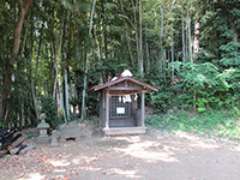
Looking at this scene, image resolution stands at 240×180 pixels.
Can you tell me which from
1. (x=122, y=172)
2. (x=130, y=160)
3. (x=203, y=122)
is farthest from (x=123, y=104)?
(x=122, y=172)

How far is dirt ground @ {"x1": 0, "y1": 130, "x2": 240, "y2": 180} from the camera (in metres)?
4.50

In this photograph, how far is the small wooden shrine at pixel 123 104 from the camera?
290 inches

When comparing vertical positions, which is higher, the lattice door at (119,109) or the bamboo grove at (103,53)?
the bamboo grove at (103,53)

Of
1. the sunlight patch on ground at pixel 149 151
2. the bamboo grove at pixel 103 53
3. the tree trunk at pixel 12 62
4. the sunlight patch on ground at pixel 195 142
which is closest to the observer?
the sunlight patch on ground at pixel 149 151

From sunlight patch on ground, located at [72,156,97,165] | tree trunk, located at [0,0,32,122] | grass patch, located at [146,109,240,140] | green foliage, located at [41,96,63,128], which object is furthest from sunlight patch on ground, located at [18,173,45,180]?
grass patch, located at [146,109,240,140]

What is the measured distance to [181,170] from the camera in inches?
186

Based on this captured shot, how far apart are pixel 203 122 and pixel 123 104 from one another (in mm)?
2291

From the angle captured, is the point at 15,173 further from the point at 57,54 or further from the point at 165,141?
the point at 57,54

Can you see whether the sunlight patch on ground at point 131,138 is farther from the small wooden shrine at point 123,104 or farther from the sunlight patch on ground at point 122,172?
the sunlight patch on ground at point 122,172

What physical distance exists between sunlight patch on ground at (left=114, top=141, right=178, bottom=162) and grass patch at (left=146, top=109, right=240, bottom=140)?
1.54m

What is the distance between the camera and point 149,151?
5.94 meters

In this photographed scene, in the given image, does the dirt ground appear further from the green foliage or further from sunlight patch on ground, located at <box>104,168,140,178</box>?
the green foliage

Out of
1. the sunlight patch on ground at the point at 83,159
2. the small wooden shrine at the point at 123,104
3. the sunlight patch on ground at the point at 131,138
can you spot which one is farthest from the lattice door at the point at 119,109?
the sunlight patch on ground at the point at 83,159

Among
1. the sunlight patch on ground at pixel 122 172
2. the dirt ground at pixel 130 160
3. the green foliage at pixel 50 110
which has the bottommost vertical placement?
the sunlight patch on ground at pixel 122 172
